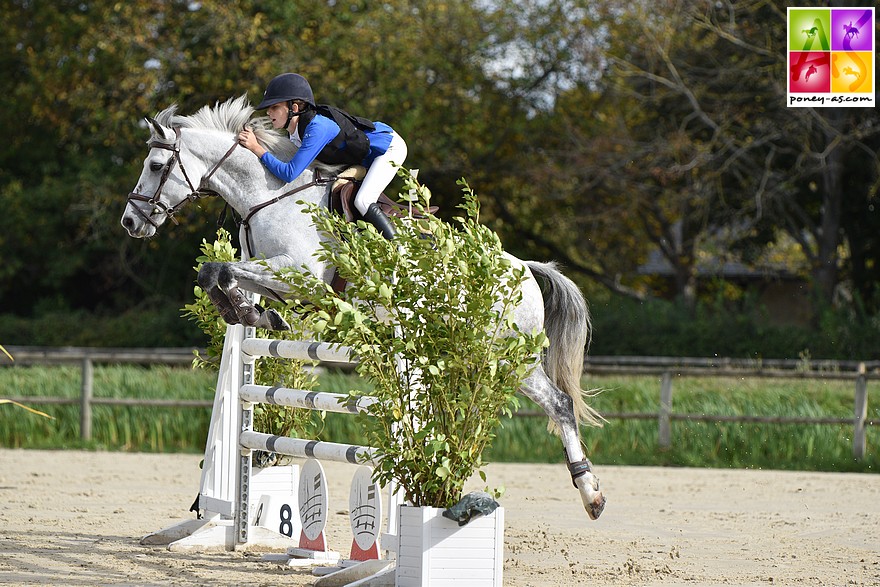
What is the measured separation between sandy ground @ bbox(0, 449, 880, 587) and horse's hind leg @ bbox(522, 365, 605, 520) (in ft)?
0.99

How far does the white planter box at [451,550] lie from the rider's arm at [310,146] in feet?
6.19

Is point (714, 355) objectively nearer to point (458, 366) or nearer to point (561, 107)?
point (561, 107)

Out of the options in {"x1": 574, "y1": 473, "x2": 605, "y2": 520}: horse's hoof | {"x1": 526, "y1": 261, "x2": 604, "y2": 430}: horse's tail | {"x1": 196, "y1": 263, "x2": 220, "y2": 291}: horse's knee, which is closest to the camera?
{"x1": 196, "y1": 263, "x2": 220, "y2": 291}: horse's knee

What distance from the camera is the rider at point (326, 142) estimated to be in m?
4.80

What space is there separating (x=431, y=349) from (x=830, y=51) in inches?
300

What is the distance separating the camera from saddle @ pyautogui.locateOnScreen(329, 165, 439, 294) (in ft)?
16.0

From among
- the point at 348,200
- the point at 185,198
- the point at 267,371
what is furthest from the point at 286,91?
the point at 267,371

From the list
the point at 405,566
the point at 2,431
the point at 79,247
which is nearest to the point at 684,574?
the point at 405,566

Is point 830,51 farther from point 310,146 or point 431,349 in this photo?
point 431,349

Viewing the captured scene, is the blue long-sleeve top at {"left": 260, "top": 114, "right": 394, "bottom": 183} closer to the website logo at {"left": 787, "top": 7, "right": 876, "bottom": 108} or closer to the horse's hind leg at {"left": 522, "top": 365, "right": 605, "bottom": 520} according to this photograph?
the horse's hind leg at {"left": 522, "top": 365, "right": 605, "bottom": 520}

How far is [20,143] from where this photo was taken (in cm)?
1992

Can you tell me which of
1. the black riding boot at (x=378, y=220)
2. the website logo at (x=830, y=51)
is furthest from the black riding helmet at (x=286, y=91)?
the website logo at (x=830, y=51)

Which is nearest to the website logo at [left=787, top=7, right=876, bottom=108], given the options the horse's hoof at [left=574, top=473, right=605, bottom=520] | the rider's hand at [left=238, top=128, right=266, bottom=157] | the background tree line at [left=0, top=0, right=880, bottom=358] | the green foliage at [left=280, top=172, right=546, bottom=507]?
the background tree line at [left=0, top=0, right=880, bottom=358]

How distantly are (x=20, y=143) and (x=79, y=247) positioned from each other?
2.33 metres
